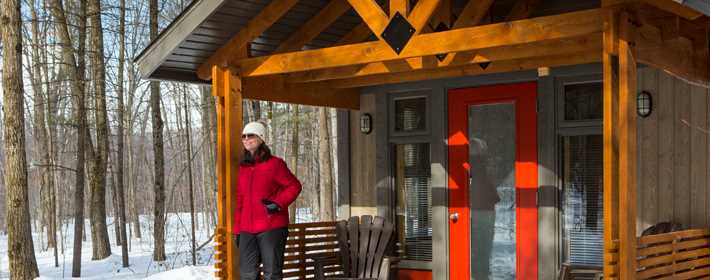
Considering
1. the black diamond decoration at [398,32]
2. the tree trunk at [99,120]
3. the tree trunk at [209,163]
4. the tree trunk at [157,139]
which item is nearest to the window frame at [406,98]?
the black diamond decoration at [398,32]

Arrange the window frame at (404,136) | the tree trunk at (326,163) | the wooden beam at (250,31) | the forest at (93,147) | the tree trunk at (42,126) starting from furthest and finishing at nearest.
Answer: the tree trunk at (42,126) → the tree trunk at (326,163) → the forest at (93,147) → the window frame at (404,136) → the wooden beam at (250,31)

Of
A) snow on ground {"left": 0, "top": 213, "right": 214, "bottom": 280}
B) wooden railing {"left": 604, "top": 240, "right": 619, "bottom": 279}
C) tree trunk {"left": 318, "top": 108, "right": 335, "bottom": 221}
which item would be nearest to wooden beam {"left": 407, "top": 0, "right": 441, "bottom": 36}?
wooden railing {"left": 604, "top": 240, "right": 619, "bottom": 279}

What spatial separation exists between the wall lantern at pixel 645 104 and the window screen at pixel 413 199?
79.0 inches

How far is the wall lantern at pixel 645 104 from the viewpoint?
570cm

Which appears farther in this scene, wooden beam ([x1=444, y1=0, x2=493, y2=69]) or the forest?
the forest

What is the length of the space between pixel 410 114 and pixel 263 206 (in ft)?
7.54

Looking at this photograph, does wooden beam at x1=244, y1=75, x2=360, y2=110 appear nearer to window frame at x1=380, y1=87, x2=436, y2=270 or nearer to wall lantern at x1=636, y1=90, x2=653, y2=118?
window frame at x1=380, y1=87, x2=436, y2=270

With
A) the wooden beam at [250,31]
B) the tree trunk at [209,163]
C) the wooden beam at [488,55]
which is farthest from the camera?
the tree trunk at [209,163]

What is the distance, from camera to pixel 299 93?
6.75 metres

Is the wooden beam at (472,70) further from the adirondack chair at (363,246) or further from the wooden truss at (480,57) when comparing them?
the adirondack chair at (363,246)

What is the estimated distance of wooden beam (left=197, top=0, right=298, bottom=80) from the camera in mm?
5508

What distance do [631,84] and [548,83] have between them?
2.26 meters

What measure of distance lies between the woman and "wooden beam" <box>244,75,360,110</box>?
0.96 metres

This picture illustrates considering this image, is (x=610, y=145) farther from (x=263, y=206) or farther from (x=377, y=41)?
(x=263, y=206)
